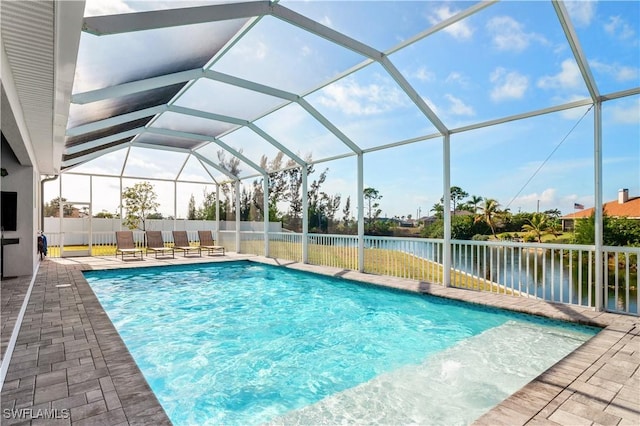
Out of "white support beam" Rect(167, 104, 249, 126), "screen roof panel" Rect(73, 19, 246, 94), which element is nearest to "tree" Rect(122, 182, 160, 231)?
"white support beam" Rect(167, 104, 249, 126)

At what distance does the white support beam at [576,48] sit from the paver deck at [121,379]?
307cm

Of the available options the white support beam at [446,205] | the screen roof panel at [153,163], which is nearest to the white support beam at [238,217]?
the screen roof panel at [153,163]

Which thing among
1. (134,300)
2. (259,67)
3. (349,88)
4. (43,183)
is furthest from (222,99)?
(43,183)

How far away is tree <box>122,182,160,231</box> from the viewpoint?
14891 mm

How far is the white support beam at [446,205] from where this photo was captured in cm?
666

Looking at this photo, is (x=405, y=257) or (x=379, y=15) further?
(x=405, y=257)

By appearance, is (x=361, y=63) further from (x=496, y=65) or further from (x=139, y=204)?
(x=139, y=204)

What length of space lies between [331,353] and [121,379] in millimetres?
Result: 2281

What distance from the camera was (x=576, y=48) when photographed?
4270mm

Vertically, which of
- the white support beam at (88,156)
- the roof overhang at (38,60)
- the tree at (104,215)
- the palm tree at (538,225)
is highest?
the white support beam at (88,156)

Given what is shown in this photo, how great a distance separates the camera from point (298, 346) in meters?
4.42

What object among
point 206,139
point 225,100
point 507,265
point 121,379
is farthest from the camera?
point 206,139

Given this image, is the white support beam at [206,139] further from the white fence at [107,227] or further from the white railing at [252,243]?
the white railing at [252,243]

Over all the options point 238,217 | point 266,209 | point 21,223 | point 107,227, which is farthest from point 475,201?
point 107,227
